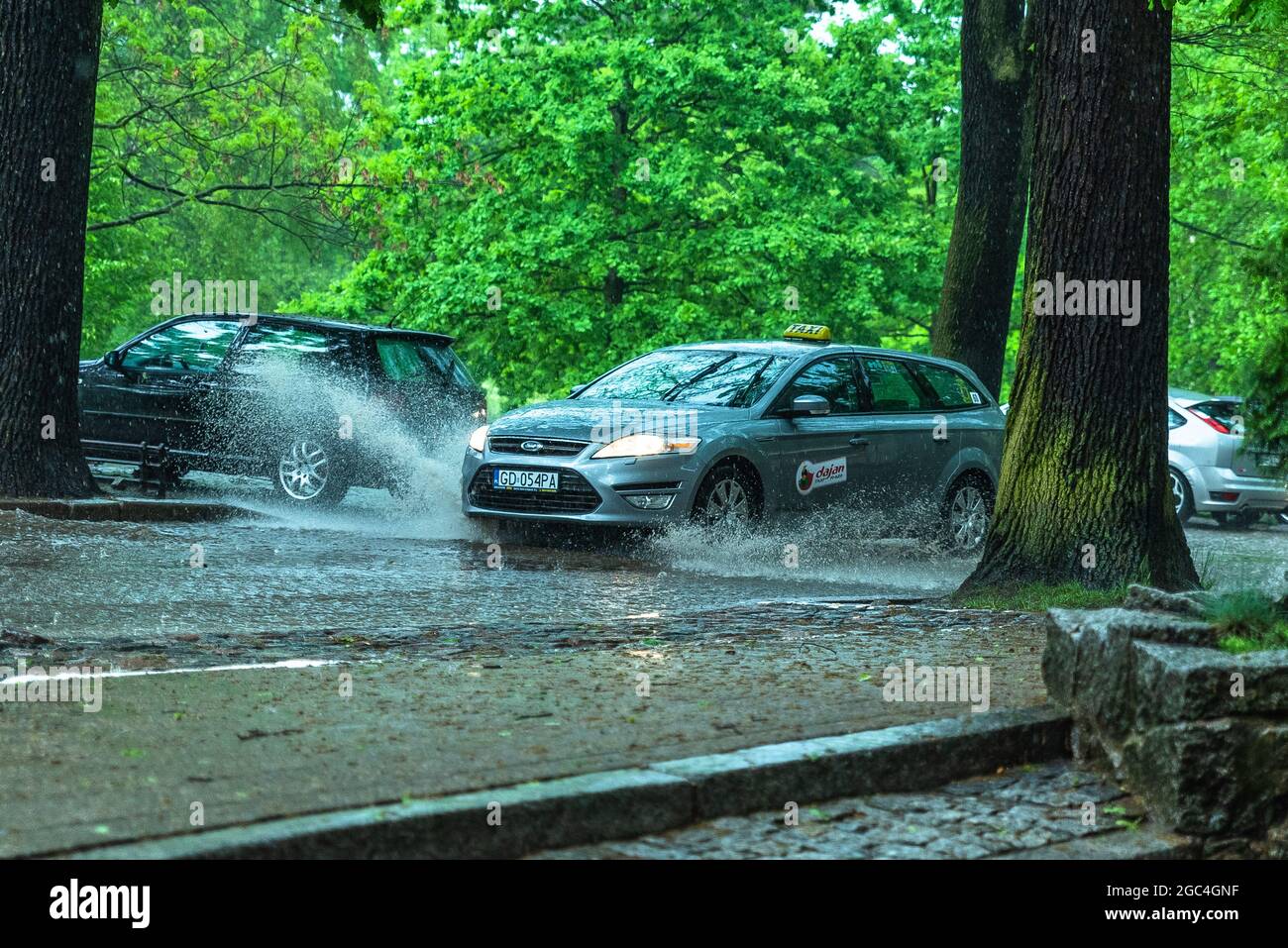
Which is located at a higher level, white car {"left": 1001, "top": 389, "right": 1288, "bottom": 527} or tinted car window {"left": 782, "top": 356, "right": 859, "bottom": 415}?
tinted car window {"left": 782, "top": 356, "right": 859, "bottom": 415}

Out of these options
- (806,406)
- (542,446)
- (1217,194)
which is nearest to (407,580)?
(542,446)

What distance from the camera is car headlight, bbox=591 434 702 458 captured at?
12.9 m

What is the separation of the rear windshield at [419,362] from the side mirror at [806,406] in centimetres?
465

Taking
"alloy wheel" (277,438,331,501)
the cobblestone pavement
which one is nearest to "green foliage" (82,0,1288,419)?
"alloy wheel" (277,438,331,501)

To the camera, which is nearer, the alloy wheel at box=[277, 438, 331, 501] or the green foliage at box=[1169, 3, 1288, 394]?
the alloy wheel at box=[277, 438, 331, 501]

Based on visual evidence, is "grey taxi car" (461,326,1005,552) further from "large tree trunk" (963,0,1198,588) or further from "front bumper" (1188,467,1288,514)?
"front bumper" (1188,467,1288,514)

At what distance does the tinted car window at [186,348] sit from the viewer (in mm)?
A: 17125

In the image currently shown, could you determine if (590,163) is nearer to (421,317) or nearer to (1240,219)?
(421,317)

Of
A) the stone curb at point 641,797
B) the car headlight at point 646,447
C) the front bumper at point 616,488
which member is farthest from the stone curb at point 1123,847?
the car headlight at point 646,447

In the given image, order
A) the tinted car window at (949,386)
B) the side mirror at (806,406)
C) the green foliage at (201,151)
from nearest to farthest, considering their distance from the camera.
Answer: the side mirror at (806,406) → the tinted car window at (949,386) → the green foliage at (201,151)

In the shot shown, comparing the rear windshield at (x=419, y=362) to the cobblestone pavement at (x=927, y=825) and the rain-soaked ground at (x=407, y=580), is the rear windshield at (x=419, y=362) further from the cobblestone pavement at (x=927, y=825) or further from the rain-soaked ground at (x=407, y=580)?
the cobblestone pavement at (x=927, y=825)

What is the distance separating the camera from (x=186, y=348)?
1731 centimetres

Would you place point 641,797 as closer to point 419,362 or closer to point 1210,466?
point 419,362
